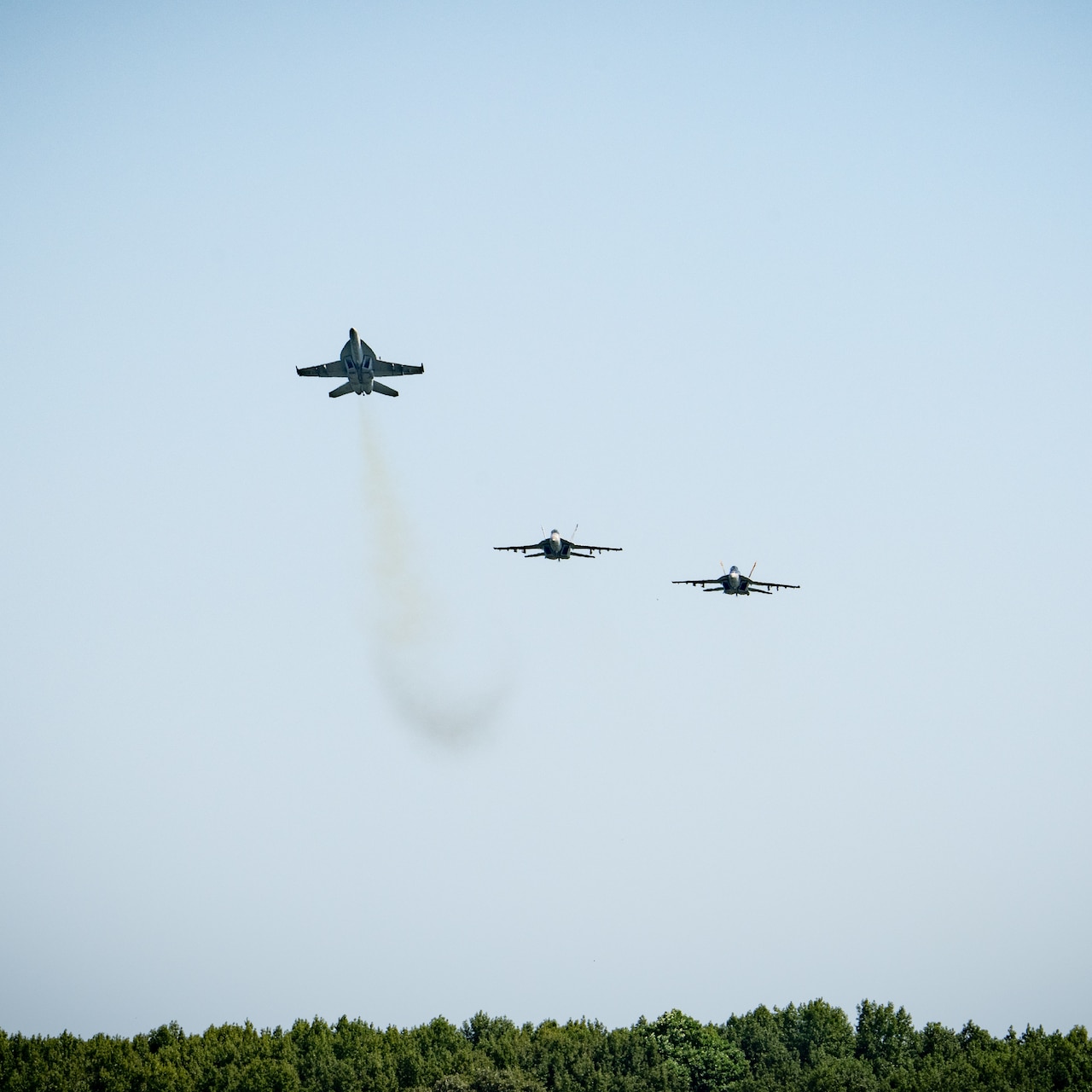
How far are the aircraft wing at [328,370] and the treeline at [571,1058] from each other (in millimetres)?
67534

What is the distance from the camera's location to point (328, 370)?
13825 centimetres

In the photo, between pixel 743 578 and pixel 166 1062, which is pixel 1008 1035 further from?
pixel 166 1062

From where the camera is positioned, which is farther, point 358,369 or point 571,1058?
point 571,1058

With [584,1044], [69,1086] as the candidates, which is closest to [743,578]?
[584,1044]

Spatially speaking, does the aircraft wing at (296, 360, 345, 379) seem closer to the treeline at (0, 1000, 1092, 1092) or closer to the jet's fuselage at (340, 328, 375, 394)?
Result: the jet's fuselage at (340, 328, 375, 394)

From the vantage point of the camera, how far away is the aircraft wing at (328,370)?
449 feet

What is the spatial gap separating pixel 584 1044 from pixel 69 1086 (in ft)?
171

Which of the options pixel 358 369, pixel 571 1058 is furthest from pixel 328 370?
pixel 571 1058

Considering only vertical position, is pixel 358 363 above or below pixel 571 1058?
above

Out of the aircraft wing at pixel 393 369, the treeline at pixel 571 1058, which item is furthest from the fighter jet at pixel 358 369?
the treeline at pixel 571 1058

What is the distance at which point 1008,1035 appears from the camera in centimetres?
16938

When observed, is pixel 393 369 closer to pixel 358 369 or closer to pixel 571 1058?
pixel 358 369

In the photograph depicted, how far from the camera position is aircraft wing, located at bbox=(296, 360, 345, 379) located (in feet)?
449

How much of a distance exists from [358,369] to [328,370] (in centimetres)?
442
